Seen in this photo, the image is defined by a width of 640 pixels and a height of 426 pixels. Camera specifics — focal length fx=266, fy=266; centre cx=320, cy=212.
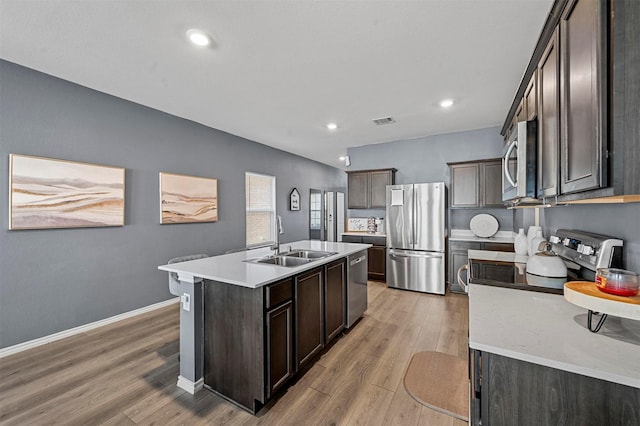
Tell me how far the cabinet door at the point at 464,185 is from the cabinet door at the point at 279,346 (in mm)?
3565

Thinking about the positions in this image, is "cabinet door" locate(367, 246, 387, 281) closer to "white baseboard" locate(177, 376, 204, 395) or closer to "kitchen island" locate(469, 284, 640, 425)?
"white baseboard" locate(177, 376, 204, 395)

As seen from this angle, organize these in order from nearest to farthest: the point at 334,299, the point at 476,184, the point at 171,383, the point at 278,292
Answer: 1. the point at 278,292
2. the point at 171,383
3. the point at 334,299
4. the point at 476,184

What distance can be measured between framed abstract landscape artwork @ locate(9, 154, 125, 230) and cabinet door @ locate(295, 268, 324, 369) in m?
2.54

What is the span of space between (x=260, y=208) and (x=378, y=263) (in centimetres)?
261

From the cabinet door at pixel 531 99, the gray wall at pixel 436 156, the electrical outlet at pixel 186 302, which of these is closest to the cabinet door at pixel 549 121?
the cabinet door at pixel 531 99

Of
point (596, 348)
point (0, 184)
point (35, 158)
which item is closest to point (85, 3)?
point (35, 158)

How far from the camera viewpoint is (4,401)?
1879 mm

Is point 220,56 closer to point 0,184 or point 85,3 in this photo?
point 85,3

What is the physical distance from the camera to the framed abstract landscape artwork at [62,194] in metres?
2.49

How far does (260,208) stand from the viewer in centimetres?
553

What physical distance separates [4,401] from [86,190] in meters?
1.91

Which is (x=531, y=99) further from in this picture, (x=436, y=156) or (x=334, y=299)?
(x=436, y=156)

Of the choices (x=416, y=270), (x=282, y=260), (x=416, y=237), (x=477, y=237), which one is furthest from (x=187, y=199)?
(x=477, y=237)

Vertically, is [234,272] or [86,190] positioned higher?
[86,190]
